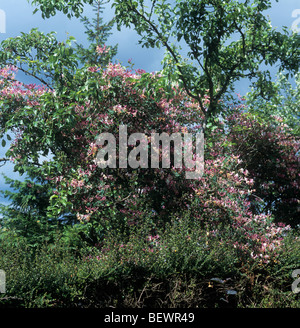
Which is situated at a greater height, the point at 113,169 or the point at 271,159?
the point at 271,159

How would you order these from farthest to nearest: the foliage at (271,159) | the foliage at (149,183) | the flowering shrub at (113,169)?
the foliage at (271,159)
the flowering shrub at (113,169)
the foliage at (149,183)

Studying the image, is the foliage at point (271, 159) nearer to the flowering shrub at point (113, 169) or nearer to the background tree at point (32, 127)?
the flowering shrub at point (113, 169)

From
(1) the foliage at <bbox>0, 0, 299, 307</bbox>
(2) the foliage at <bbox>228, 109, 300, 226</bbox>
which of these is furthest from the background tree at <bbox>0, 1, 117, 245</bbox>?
(2) the foliage at <bbox>228, 109, 300, 226</bbox>

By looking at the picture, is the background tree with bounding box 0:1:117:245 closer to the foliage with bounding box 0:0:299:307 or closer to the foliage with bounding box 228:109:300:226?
the foliage with bounding box 0:0:299:307

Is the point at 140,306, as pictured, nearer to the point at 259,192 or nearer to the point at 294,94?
the point at 259,192

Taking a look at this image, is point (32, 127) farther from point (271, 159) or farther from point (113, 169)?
point (271, 159)

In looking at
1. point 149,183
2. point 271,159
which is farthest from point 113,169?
point 271,159

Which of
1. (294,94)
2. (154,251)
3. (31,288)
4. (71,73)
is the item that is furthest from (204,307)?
(294,94)

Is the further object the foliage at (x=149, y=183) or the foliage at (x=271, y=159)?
the foliage at (x=271, y=159)

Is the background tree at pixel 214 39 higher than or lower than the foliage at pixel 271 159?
higher

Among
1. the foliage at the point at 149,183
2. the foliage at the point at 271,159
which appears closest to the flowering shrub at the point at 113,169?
the foliage at the point at 149,183
